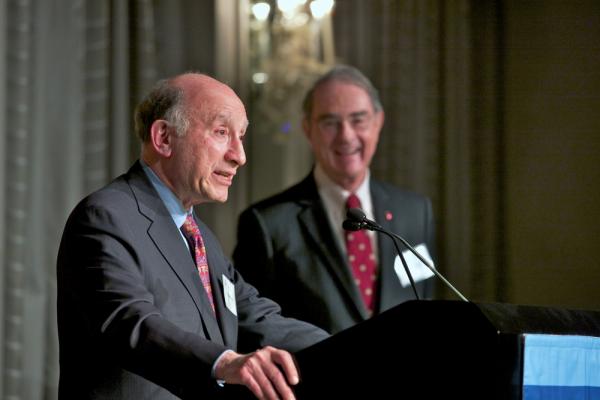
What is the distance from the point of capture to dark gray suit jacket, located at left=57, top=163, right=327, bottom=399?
1.94 metres

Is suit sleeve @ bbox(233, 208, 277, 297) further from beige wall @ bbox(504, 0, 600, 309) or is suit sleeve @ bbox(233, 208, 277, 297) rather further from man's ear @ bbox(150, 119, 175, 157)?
beige wall @ bbox(504, 0, 600, 309)

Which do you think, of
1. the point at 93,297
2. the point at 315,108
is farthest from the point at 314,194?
the point at 93,297

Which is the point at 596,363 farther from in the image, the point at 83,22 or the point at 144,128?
the point at 83,22

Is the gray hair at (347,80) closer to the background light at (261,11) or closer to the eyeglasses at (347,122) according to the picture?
the eyeglasses at (347,122)

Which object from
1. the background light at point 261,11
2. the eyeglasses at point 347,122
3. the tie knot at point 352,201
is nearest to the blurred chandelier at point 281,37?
the background light at point 261,11

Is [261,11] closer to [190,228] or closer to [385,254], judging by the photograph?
[385,254]

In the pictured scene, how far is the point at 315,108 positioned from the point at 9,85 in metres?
1.34

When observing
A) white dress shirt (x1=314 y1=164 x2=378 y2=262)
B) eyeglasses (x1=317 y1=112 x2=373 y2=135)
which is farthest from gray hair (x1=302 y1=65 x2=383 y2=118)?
white dress shirt (x1=314 y1=164 x2=378 y2=262)

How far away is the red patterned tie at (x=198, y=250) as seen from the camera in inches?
95.1

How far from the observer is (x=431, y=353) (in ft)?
5.89

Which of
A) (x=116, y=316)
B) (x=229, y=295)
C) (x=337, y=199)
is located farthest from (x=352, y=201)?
(x=116, y=316)

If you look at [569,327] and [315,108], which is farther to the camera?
[315,108]

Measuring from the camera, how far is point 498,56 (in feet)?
16.7

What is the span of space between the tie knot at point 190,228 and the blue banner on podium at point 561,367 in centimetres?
99
